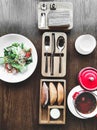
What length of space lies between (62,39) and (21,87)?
0.29 m

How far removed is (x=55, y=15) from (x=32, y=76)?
0.29 meters

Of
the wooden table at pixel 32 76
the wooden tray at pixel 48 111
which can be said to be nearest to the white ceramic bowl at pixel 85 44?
the wooden table at pixel 32 76

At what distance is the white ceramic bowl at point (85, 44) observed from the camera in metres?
2.13

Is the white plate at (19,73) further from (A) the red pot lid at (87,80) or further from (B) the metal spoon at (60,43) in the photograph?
(A) the red pot lid at (87,80)

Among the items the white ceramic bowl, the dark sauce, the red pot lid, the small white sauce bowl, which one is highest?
the white ceramic bowl

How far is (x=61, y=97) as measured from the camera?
212 cm

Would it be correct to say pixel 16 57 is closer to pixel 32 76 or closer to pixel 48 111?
pixel 32 76

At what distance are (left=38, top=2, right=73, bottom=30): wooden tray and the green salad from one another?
129mm

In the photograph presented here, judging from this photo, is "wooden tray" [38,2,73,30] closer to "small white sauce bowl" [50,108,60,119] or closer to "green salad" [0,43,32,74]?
"green salad" [0,43,32,74]

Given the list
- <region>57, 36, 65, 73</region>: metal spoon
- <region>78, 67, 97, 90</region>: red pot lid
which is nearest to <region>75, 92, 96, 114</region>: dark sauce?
<region>78, 67, 97, 90</region>: red pot lid

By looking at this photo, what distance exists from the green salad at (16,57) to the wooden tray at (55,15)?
129mm

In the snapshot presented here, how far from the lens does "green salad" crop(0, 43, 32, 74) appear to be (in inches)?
84.4

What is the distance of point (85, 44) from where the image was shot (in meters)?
2.14

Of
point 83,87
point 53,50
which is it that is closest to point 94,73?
point 83,87
